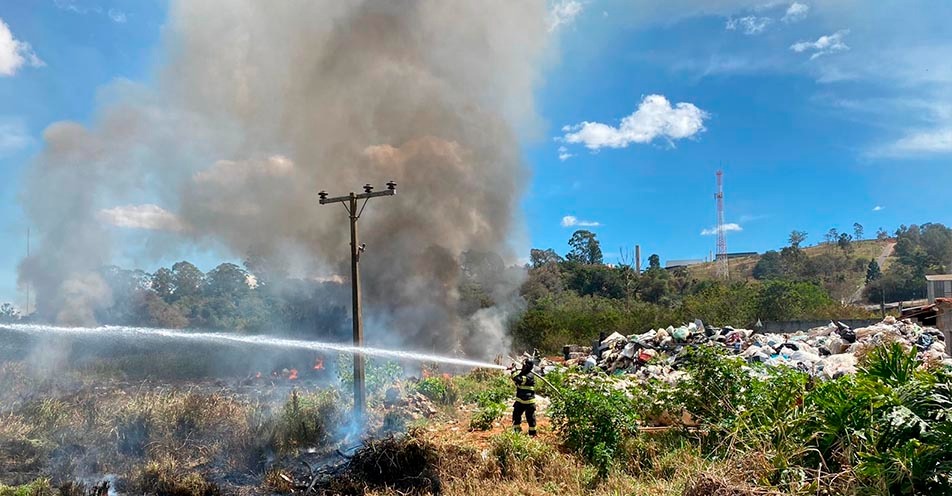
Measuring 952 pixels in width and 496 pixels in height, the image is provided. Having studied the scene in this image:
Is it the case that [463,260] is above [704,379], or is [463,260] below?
above

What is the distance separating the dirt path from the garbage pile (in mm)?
45439

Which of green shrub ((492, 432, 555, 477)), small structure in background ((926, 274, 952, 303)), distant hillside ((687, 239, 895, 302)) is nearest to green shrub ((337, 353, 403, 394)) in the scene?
green shrub ((492, 432, 555, 477))

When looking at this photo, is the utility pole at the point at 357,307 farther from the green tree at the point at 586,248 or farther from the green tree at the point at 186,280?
the green tree at the point at 586,248

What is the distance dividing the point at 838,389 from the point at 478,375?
13.0 meters

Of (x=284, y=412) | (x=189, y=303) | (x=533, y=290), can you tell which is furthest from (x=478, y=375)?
(x=533, y=290)

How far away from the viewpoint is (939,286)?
154 ft

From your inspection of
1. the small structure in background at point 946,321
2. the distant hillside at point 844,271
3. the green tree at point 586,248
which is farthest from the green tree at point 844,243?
the small structure in background at point 946,321

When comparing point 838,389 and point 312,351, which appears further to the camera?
point 312,351

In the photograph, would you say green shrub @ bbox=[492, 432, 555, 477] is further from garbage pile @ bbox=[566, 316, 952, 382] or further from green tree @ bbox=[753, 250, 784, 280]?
green tree @ bbox=[753, 250, 784, 280]

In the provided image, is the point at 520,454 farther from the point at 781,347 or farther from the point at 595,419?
the point at 781,347

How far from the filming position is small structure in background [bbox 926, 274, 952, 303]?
42409mm

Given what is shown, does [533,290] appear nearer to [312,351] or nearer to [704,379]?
[312,351]

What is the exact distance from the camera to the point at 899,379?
20.2 feet

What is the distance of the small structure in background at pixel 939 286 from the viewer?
4241 cm
